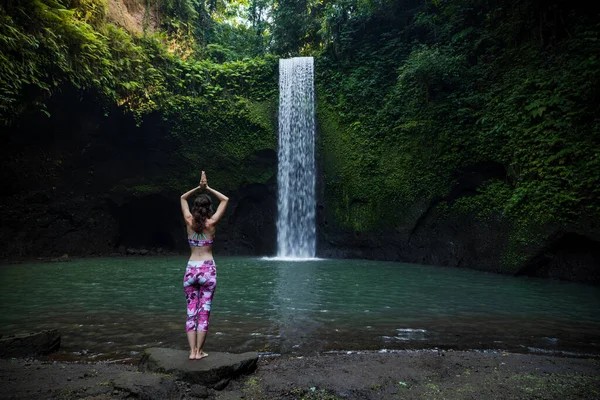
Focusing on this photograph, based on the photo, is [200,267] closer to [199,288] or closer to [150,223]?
[199,288]

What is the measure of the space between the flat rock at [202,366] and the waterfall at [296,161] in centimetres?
1281

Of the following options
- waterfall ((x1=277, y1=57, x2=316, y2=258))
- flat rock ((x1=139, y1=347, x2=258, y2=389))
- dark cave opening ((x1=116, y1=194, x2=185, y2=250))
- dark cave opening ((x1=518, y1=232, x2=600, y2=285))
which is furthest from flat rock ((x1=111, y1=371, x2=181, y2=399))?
dark cave opening ((x1=116, y1=194, x2=185, y2=250))

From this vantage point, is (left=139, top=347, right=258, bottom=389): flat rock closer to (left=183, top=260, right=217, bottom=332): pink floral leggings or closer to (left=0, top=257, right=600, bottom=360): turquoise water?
(left=183, top=260, right=217, bottom=332): pink floral leggings

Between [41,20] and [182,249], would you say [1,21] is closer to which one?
[41,20]

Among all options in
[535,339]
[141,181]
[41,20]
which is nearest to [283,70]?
[141,181]

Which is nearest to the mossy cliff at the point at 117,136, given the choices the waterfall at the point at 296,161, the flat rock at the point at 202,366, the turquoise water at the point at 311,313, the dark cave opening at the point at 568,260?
the waterfall at the point at 296,161

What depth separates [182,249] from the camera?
17766 millimetres

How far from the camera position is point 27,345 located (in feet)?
12.0

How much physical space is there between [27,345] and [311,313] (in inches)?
137

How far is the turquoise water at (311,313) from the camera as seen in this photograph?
4125mm

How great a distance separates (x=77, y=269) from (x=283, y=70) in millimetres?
12782

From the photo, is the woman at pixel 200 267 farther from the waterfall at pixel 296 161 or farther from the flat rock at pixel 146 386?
the waterfall at pixel 296 161

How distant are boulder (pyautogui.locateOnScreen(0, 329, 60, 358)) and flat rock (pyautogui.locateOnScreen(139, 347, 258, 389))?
4.27ft

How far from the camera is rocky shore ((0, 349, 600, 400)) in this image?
271 centimetres
